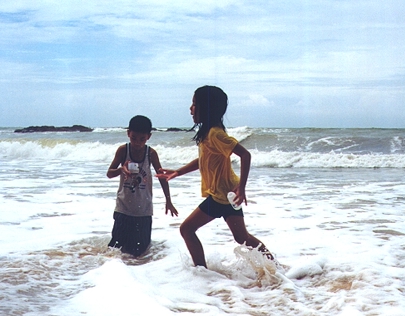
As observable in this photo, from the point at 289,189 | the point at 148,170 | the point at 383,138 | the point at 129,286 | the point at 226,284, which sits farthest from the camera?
the point at 383,138

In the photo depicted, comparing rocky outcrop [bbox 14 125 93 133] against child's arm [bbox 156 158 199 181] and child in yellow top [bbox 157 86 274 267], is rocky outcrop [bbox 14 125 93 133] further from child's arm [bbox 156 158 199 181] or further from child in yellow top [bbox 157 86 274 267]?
child in yellow top [bbox 157 86 274 267]

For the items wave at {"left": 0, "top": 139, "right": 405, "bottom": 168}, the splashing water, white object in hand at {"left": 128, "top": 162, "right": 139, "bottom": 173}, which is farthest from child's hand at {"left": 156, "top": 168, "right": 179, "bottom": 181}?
wave at {"left": 0, "top": 139, "right": 405, "bottom": 168}

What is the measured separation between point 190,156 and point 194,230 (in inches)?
664

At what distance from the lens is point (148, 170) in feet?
16.0

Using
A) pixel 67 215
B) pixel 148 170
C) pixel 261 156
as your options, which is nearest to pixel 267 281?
pixel 148 170

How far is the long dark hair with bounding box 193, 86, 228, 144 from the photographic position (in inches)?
150

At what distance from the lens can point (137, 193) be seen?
480 cm

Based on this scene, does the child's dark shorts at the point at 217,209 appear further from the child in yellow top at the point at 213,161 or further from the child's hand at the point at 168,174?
the child's hand at the point at 168,174

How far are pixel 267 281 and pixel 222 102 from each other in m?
1.39

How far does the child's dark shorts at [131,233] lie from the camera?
4.83m

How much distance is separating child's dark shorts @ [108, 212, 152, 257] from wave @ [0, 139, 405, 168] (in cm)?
1204

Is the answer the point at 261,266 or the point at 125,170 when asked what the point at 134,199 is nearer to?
the point at 125,170

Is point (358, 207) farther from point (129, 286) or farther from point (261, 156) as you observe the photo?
point (261, 156)

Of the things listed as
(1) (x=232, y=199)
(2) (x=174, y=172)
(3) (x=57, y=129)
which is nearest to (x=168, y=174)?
(2) (x=174, y=172)
